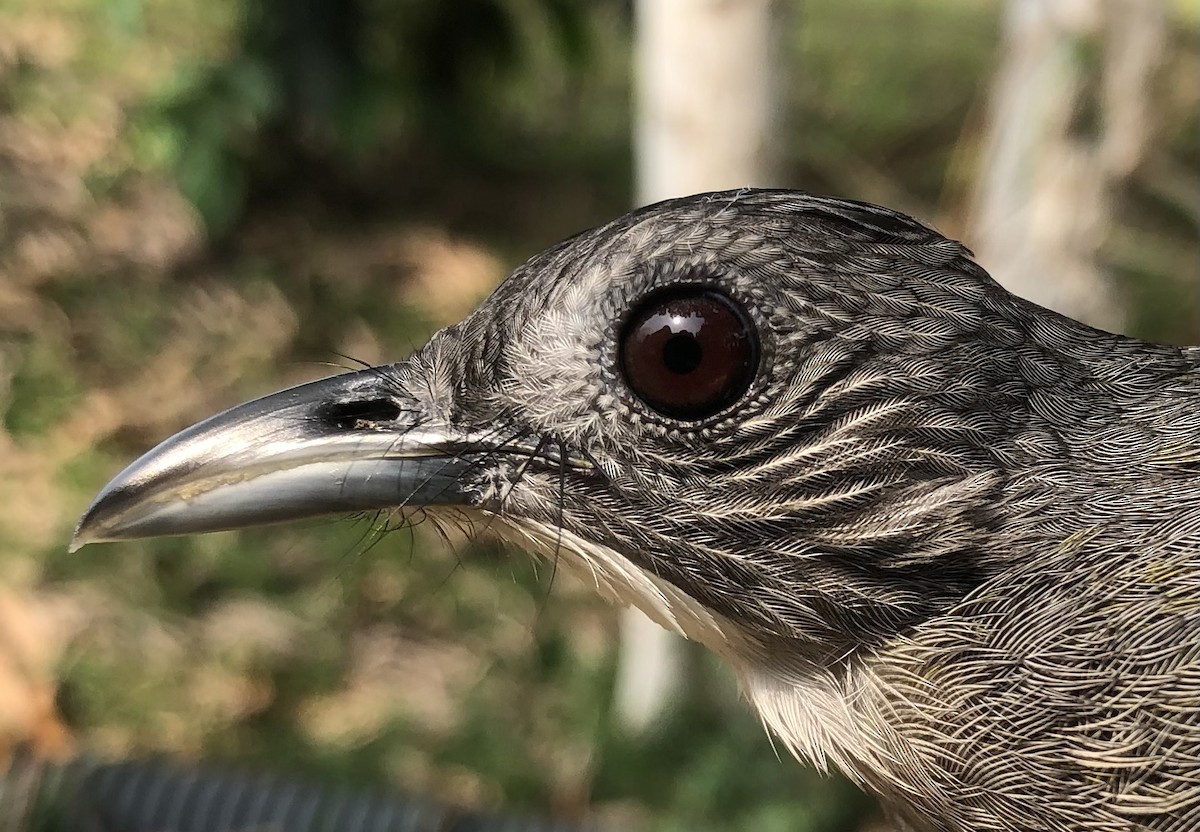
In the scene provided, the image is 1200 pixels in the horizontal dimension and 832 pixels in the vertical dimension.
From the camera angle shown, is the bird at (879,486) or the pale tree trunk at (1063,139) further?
the pale tree trunk at (1063,139)

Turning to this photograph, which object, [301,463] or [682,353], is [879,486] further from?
[301,463]

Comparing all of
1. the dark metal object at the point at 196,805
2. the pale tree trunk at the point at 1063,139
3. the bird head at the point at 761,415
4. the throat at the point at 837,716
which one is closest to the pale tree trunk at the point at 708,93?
the pale tree trunk at the point at 1063,139

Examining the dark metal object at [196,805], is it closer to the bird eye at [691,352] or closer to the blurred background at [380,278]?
the blurred background at [380,278]

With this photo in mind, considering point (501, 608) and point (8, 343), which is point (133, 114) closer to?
point (8, 343)

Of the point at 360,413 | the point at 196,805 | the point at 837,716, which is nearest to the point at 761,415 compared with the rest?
the point at 837,716

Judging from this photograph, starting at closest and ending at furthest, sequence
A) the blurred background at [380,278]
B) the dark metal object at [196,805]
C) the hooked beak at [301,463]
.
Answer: the hooked beak at [301,463]
the dark metal object at [196,805]
the blurred background at [380,278]

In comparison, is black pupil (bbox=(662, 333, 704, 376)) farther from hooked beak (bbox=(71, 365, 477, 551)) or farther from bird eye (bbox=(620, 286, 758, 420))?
hooked beak (bbox=(71, 365, 477, 551))

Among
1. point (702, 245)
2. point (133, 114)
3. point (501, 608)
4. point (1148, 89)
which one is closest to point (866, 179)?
point (1148, 89)
